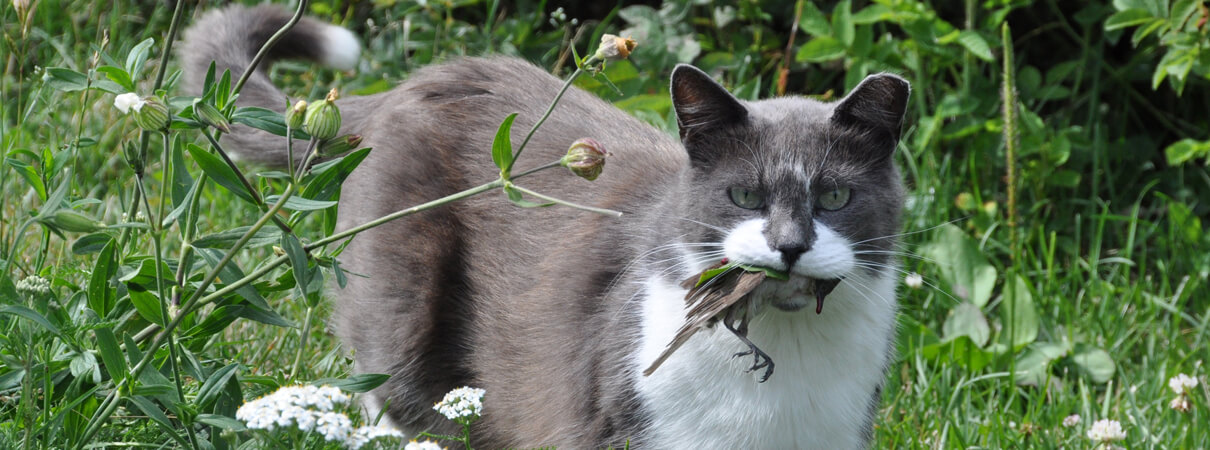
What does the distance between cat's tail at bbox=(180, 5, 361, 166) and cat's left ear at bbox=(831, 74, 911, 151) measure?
143 centimetres

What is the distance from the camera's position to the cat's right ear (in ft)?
8.06

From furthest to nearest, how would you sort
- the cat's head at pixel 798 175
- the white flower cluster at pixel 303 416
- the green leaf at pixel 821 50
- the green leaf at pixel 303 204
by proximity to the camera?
1. the green leaf at pixel 821 50
2. the cat's head at pixel 798 175
3. the green leaf at pixel 303 204
4. the white flower cluster at pixel 303 416

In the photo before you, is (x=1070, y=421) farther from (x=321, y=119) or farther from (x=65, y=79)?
(x=65, y=79)

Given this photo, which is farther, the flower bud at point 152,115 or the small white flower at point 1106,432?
the small white flower at point 1106,432

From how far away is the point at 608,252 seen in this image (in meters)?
2.81

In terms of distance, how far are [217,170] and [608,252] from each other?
3.46 feet

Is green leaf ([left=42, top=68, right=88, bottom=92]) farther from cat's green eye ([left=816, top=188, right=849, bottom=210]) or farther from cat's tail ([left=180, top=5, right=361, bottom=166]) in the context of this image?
cat's green eye ([left=816, top=188, right=849, bottom=210])

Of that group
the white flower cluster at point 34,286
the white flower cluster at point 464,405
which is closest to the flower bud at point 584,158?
the white flower cluster at point 464,405

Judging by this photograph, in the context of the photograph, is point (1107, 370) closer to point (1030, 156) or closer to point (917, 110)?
point (1030, 156)

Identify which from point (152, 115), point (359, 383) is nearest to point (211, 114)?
point (152, 115)

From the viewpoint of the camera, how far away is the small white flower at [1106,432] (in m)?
2.97

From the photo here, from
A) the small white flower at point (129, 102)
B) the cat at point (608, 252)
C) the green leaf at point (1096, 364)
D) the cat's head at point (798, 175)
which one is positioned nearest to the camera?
the small white flower at point (129, 102)

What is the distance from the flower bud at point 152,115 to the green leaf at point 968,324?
8.38 feet

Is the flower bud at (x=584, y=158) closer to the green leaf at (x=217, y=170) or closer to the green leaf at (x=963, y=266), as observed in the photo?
the green leaf at (x=217, y=170)
